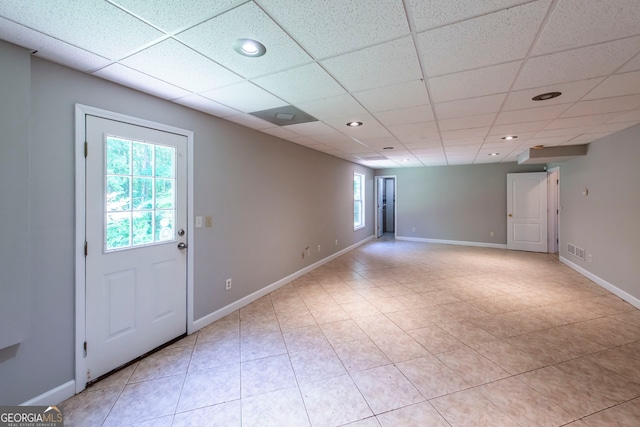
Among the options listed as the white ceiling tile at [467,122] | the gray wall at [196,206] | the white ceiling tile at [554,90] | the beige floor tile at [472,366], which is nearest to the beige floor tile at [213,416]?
the gray wall at [196,206]

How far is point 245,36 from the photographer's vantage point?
149cm

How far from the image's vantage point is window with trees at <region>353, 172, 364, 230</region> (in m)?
7.36

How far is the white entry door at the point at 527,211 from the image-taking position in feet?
21.2

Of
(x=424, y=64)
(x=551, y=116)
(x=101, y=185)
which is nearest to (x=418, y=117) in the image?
(x=424, y=64)

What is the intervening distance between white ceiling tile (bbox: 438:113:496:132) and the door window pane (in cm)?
313

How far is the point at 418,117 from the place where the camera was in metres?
2.95

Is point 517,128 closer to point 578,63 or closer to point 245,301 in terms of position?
point 578,63

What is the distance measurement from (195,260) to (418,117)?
2971mm

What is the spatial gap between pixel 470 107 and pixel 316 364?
9.48ft

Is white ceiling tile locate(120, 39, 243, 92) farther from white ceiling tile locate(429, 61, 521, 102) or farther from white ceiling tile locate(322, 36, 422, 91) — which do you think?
white ceiling tile locate(429, 61, 521, 102)

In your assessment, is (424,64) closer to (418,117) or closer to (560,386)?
(418,117)

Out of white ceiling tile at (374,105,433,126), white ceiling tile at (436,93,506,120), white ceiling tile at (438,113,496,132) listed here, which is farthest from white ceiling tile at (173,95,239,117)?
white ceiling tile at (438,113,496,132)

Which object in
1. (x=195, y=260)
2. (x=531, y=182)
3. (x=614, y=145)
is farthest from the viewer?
(x=531, y=182)

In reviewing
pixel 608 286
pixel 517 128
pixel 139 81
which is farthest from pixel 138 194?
pixel 608 286
